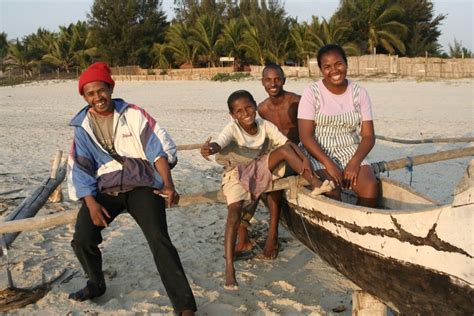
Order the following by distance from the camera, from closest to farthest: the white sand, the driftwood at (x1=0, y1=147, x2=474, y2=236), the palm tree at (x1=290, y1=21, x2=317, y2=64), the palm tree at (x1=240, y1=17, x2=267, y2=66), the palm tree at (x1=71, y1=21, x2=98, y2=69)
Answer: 1. the driftwood at (x1=0, y1=147, x2=474, y2=236)
2. the white sand
3. the palm tree at (x1=290, y1=21, x2=317, y2=64)
4. the palm tree at (x1=240, y1=17, x2=267, y2=66)
5. the palm tree at (x1=71, y1=21, x2=98, y2=69)

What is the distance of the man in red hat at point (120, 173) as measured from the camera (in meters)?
2.69

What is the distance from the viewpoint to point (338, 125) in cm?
336

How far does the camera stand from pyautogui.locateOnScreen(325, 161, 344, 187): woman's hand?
10.2 feet

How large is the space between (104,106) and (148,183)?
1.70 ft

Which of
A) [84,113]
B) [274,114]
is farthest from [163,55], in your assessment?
[84,113]

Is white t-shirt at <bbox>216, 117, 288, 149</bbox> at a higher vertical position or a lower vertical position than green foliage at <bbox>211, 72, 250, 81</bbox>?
lower

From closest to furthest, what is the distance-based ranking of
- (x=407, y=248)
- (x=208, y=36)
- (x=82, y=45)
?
(x=407, y=248), (x=208, y=36), (x=82, y=45)

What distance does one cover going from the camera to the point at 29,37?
4025cm

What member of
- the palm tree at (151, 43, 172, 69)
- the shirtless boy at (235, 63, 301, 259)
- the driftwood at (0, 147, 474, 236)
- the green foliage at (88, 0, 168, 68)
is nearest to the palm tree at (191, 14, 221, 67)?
the palm tree at (151, 43, 172, 69)

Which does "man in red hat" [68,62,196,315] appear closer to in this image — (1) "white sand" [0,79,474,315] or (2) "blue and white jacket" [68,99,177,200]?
(2) "blue and white jacket" [68,99,177,200]

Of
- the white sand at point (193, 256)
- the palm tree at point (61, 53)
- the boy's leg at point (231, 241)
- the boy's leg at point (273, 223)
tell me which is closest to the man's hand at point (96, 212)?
the white sand at point (193, 256)

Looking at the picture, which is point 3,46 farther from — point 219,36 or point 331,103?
point 331,103

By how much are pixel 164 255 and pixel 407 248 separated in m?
1.32

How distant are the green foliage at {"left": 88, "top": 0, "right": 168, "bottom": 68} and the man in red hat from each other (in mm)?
33635
